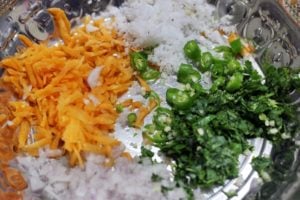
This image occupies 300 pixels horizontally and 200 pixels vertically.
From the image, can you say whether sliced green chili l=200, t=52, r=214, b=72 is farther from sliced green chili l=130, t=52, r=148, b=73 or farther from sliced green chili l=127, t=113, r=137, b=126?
sliced green chili l=127, t=113, r=137, b=126

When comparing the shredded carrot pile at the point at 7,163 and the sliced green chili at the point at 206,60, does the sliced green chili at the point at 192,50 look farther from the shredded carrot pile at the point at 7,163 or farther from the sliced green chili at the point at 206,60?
the shredded carrot pile at the point at 7,163

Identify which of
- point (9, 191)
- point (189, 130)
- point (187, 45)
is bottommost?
point (9, 191)

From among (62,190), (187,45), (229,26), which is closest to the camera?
(62,190)

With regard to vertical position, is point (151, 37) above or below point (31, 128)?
above

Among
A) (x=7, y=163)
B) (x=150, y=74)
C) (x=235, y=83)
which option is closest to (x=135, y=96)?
(x=150, y=74)

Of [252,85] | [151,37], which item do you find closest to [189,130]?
[252,85]

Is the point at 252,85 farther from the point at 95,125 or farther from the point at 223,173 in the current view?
the point at 95,125

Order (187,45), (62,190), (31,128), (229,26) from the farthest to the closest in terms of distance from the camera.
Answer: (229,26) < (187,45) < (31,128) < (62,190)
